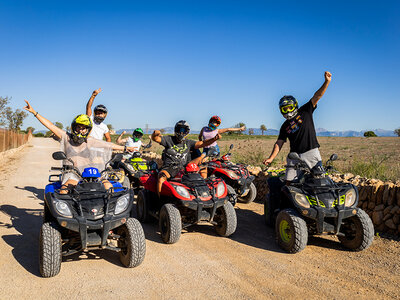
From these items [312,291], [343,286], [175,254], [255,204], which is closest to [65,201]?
[175,254]

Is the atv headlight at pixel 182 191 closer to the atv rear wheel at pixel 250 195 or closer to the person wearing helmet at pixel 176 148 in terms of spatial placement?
the person wearing helmet at pixel 176 148

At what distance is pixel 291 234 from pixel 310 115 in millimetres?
2043

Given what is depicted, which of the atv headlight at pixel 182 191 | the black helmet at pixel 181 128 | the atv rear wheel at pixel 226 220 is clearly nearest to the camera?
the atv headlight at pixel 182 191

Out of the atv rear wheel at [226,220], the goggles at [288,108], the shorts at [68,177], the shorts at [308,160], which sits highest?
the goggles at [288,108]

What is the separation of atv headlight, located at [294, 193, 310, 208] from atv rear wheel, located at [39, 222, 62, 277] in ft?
11.0

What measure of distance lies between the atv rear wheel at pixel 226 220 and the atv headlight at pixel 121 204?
6.65 feet

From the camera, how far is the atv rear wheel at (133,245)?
447 cm

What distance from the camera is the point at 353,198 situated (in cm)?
519

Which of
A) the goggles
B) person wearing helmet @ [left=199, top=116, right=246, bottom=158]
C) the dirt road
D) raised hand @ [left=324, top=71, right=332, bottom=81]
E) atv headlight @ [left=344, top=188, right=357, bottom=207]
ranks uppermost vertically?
raised hand @ [left=324, top=71, right=332, bottom=81]

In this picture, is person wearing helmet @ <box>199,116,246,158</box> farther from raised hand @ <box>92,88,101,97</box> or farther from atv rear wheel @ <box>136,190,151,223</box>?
raised hand @ <box>92,88,101,97</box>

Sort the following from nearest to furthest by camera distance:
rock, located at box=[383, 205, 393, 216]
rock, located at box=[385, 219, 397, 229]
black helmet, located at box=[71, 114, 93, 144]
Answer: black helmet, located at box=[71, 114, 93, 144] < rock, located at box=[385, 219, 397, 229] < rock, located at box=[383, 205, 393, 216]

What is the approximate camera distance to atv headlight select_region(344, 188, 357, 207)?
5111mm

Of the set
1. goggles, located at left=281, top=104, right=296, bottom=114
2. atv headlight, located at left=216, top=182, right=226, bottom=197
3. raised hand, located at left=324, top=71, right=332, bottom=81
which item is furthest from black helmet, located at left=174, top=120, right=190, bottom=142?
raised hand, located at left=324, top=71, right=332, bottom=81

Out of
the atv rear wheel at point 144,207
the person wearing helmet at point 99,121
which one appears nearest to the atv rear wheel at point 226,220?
the atv rear wheel at point 144,207
